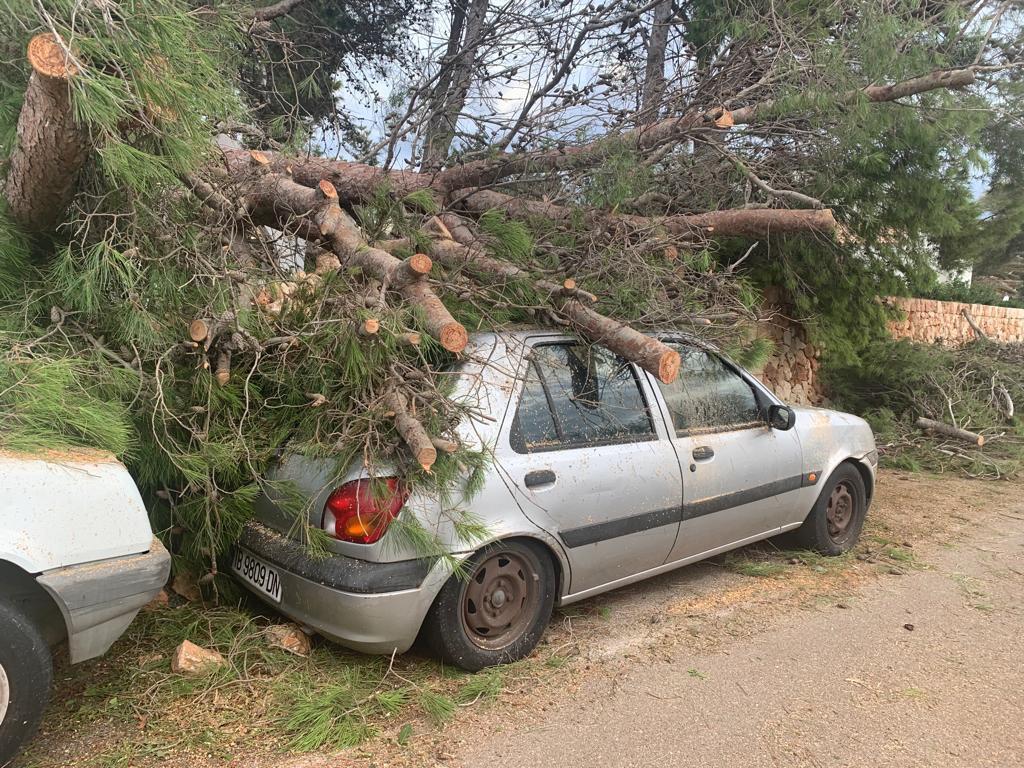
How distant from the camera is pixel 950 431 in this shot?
8086mm

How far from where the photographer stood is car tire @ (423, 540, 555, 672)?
2.99 m

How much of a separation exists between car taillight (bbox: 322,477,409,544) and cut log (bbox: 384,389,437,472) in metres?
0.16

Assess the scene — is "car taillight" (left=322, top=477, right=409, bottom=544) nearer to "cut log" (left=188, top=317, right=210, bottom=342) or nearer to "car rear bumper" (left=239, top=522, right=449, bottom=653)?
"car rear bumper" (left=239, top=522, right=449, bottom=653)

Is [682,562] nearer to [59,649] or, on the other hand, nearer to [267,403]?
[267,403]

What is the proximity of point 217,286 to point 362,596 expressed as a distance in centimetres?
152

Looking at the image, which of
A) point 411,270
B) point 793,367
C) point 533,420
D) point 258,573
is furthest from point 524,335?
point 793,367

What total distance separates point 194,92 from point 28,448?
1.59m

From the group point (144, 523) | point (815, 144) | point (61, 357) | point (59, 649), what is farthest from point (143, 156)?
point (815, 144)

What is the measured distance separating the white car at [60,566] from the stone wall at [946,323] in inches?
384

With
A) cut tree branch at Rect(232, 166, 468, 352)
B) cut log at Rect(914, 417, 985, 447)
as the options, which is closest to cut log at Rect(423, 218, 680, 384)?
cut tree branch at Rect(232, 166, 468, 352)

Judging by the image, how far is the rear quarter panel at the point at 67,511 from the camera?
216 cm

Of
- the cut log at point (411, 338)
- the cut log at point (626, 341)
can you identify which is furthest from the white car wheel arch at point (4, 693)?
the cut log at point (626, 341)

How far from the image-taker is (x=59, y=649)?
313 cm

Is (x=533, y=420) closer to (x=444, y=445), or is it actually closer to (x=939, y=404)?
(x=444, y=445)
